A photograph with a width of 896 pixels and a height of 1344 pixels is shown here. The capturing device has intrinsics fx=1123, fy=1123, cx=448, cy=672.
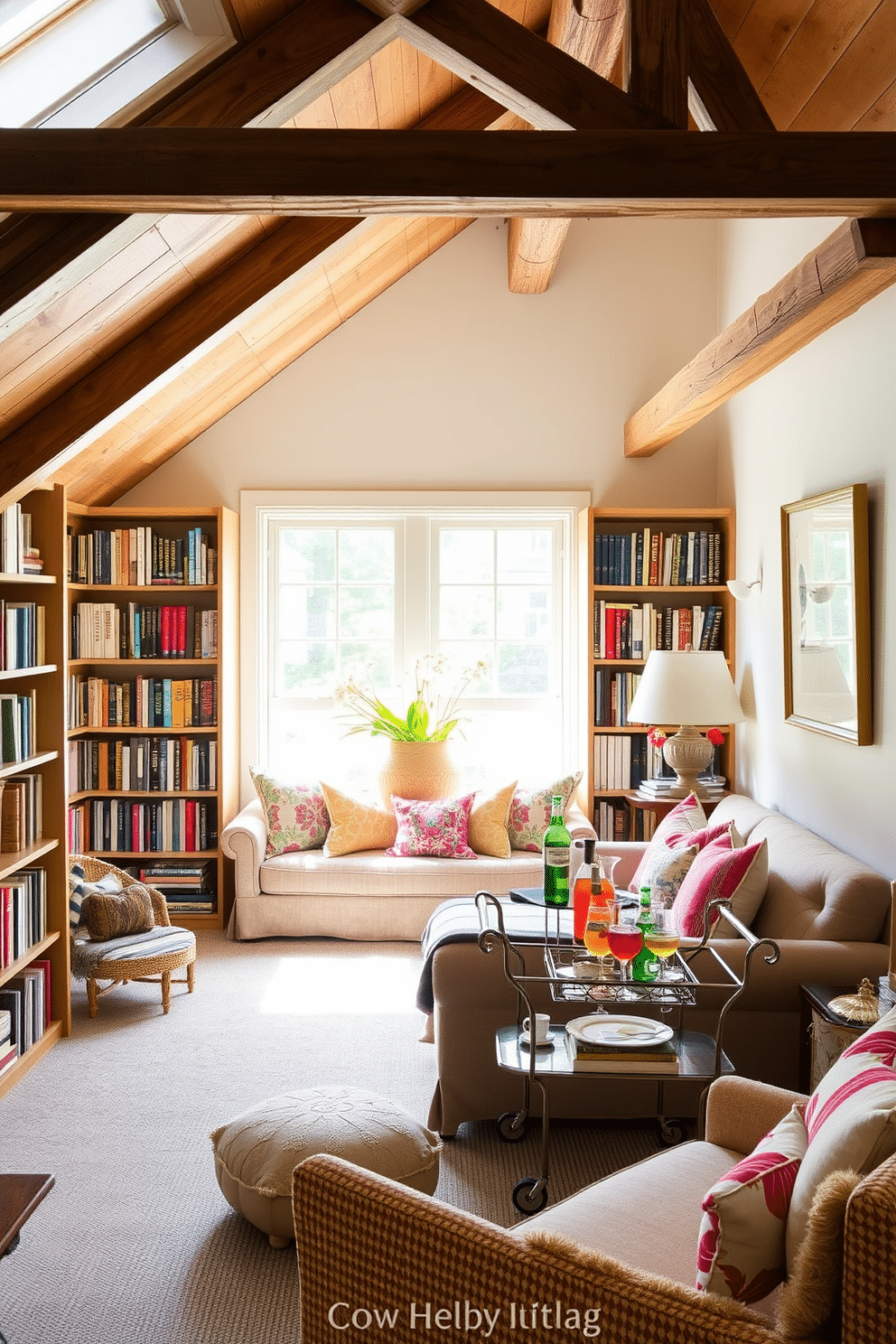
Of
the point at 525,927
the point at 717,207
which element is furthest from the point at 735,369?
the point at 525,927

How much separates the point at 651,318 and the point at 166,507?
2.65 meters

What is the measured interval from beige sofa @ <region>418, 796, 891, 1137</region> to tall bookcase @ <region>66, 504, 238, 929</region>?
94.3 inches

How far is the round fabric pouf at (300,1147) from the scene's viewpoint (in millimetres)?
2631

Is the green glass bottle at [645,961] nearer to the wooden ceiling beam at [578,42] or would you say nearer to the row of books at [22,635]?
the wooden ceiling beam at [578,42]

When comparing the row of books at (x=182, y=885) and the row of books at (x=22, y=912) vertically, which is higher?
the row of books at (x=22, y=912)

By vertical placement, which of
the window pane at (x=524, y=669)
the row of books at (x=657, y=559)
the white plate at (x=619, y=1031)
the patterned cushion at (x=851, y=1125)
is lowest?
the white plate at (x=619, y=1031)

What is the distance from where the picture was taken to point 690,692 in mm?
4863

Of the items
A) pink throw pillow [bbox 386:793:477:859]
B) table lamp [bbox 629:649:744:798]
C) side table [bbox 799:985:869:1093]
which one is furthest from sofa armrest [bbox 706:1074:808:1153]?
pink throw pillow [bbox 386:793:477:859]

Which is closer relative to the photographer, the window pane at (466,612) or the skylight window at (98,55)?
the skylight window at (98,55)

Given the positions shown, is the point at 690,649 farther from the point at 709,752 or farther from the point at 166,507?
the point at 166,507

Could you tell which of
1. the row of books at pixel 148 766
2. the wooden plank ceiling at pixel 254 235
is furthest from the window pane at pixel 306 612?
the wooden plank ceiling at pixel 254 235

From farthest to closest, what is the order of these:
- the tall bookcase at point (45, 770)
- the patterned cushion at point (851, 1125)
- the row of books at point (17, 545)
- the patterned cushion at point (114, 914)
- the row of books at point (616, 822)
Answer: the row of books at point (616, 822) → the patterned cushion at point (114, 914) → the tall bookcase at point (45, 770) → the row of books at point (17, 545) → the patterned cushion at point (851, 1125)

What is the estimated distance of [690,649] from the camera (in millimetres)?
5645

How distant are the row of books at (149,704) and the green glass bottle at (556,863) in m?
2.66
